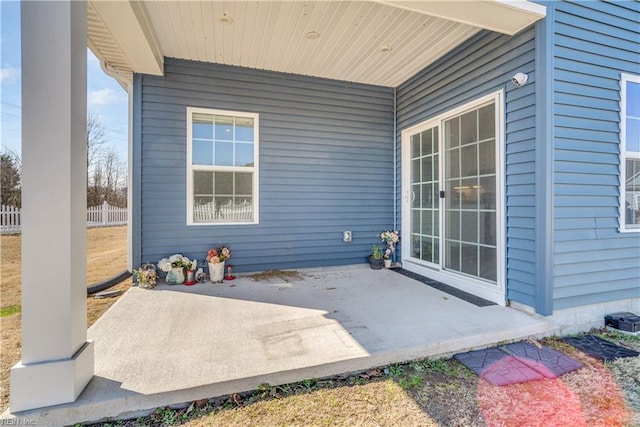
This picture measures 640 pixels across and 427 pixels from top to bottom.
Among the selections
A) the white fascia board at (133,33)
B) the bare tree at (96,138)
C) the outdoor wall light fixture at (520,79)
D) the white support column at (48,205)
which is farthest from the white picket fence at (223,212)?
the bare tree at (96,138)

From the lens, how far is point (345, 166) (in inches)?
184

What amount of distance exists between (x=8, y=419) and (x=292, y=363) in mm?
1387

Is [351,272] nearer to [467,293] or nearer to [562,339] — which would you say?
[467,293]

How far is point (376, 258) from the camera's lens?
4684 mm

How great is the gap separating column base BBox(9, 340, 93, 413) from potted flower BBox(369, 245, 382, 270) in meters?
3.72

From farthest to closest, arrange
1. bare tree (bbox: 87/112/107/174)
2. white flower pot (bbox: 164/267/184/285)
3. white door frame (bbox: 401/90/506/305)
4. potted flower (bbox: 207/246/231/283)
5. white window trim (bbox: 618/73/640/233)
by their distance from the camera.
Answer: bare tree (bbox: 87/112/107/174) → potted flower (bbox: 207/246/231/283) → white flower pot (bbox: 164/267/184/285) → white door frame (bbox: 401/90/506/305) → white window trim (bbox: 618/73/640/233)

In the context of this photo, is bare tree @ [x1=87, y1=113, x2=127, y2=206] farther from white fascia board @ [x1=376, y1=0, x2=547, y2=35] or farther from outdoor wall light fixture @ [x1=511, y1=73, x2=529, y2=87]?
outdoor wall light fixture @ [x1=511, y1=73, x2=529, y2=87]

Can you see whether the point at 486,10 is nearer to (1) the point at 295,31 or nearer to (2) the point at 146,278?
(1) the point at 295,31

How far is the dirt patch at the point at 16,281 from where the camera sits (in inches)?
84.6

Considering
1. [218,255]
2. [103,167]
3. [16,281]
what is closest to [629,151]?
[218,255]

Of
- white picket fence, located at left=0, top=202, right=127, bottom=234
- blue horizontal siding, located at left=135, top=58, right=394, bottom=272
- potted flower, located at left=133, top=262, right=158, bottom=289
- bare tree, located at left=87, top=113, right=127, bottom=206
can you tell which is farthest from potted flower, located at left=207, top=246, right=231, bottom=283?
bare tree, located at left=87, top=113, right=127, bottom=206

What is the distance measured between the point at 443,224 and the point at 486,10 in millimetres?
2269

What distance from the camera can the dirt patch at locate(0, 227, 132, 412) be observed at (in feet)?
7.05

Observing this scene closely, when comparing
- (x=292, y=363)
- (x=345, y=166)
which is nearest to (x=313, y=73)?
(x=345, y=166)
